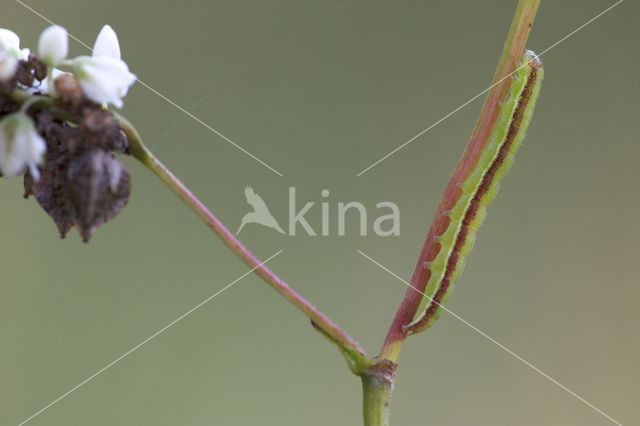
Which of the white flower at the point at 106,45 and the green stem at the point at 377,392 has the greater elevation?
the white flower at the point at 106,45

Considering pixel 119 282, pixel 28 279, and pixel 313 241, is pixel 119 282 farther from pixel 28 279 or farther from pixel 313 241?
pixel 313 241

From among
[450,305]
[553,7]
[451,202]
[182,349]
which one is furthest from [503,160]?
[553,7]

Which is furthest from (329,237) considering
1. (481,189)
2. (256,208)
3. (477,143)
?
(477,143)

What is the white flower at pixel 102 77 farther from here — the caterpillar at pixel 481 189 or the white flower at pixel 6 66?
the caterpillar at pixel 481 189

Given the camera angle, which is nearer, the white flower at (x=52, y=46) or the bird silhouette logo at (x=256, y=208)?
the white flower at (x=52, y=46)

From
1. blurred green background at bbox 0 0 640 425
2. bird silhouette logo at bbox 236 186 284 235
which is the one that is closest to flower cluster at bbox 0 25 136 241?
bird silhouette logo at bbox 236 186 284 235

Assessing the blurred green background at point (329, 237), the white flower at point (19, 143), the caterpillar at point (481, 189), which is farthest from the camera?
the blurred green background at point (329, 237)

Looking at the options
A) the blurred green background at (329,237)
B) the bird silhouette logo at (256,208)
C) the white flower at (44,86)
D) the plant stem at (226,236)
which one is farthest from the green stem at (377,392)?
the blurred green background at (329,237)

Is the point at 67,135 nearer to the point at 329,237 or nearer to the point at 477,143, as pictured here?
the point at 477,143
